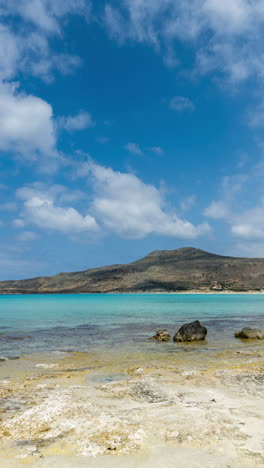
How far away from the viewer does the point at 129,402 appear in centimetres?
1017

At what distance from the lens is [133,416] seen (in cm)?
874

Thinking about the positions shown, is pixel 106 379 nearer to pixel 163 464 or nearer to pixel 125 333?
pixel 163 464

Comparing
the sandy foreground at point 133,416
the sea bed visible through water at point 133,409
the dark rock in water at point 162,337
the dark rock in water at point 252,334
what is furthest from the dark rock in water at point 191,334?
the sandy foreground at point 133,416

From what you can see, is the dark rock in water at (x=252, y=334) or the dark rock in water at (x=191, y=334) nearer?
the dark rock in water at (x=191, y=334)

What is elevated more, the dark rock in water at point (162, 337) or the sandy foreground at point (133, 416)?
the sandy foreground at point (133, 416)

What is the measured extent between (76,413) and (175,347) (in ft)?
48.0

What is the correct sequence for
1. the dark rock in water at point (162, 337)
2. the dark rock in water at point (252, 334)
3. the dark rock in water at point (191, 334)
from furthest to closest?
1. the dark rock in water at point (252, 334)
2. the dark rock in water at point (162, 337)
3. the dark rock in water at point (191, 334)

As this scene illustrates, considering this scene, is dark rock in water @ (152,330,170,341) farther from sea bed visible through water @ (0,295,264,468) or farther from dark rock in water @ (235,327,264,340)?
dark rock in water @ (235,327,264,340)

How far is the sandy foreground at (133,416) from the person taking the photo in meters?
6.52

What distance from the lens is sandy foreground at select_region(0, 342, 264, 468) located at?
6523mm

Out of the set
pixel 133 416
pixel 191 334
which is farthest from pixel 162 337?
pixel 133 416


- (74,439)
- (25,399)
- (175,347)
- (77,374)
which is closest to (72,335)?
(175,347)

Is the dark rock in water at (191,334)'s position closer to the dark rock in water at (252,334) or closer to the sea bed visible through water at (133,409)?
the dark rock in water at (252,334)

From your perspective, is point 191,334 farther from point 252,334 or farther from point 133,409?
point 133,409
